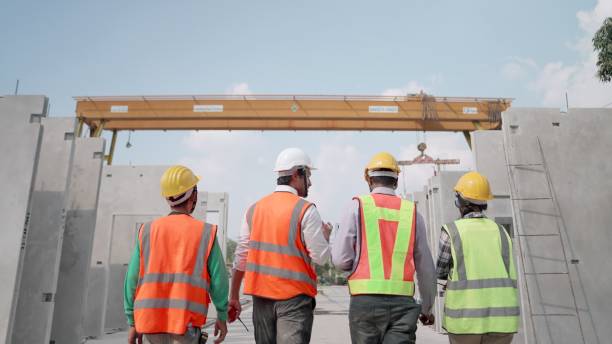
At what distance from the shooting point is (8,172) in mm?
5566

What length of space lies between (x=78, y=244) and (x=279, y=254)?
5.52 metres

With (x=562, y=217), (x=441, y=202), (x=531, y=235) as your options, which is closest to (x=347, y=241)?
(x=531, y=235)

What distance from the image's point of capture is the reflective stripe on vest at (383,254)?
3025 mm

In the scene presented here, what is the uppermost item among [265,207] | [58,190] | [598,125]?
[598,125]

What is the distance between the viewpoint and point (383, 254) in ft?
10.2

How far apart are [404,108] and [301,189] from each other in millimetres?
11641

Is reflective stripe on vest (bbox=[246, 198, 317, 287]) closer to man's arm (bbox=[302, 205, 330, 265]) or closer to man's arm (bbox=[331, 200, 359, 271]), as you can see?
man's arm (bbox=[302, 205, 330, 265])

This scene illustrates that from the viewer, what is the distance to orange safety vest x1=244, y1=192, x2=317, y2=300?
3.21 metres

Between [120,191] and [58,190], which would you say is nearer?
→ [58,190]

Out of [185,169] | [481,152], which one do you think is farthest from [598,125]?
[185,169]

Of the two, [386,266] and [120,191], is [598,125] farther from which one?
[120,191]

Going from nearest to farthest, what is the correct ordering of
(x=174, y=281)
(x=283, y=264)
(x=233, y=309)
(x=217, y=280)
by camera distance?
(x=174, y=281) → (x=217, y=280) → (x=283, y=264) → (x=233, y=309)

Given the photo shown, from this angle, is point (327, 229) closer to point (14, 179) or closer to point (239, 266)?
point (239, 266)

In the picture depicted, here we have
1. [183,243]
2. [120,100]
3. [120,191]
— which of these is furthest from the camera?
[120,100]
